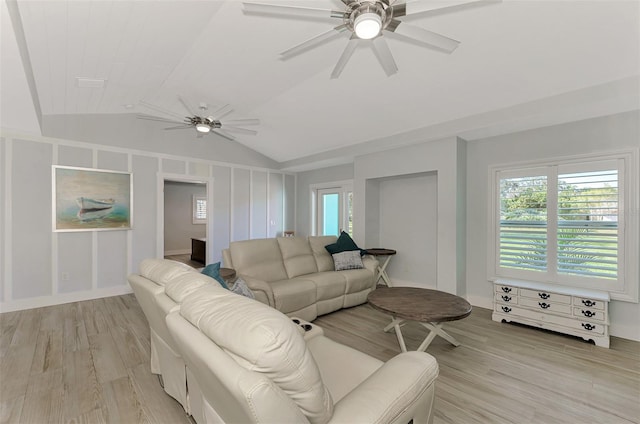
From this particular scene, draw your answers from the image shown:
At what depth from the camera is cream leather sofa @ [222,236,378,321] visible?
3232 mm

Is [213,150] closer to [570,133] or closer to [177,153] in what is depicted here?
[177,153]

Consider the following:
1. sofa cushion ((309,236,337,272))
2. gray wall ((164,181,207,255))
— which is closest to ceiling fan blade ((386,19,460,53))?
sofa cushion ((309,236,337,272))

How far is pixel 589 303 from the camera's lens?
287 cm

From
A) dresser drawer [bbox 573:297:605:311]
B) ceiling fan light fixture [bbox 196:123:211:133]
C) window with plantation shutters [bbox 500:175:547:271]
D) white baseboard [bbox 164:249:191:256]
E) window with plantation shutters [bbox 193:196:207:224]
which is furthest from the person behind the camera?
window with plantation shutters [bbox 193:196:207:224]

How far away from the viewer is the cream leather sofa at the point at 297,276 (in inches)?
127

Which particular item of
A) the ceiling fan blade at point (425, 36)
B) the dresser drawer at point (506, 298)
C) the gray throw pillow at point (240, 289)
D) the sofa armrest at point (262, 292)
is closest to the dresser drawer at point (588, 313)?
the dresser drawer at point (506, 298)

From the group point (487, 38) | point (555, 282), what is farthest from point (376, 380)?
point (555, 282)

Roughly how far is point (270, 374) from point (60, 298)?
508cm

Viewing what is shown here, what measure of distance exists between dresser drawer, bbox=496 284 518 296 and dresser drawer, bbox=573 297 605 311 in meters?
0.54

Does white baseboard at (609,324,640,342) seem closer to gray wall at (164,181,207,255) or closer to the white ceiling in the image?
the white ceiling

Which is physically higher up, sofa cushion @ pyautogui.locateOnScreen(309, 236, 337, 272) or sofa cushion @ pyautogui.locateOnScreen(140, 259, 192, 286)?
sofa cushion @ pyautogui.locateOnScreen(140, 259, 192, 286)

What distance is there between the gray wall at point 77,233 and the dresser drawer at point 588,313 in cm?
563

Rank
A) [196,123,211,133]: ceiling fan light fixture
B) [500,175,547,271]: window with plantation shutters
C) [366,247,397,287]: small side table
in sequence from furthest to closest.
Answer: [366,247,397,287]: small side table < [196,123,211,133]: ceiling fan light fixture < [500,175,547,271]: window with plantation shutters

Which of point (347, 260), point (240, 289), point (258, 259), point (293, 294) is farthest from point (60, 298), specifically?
point (347, 260)
